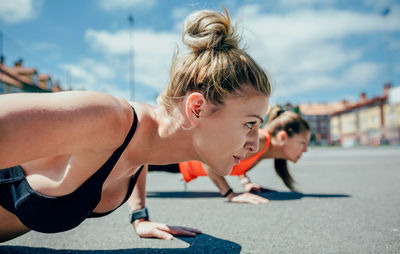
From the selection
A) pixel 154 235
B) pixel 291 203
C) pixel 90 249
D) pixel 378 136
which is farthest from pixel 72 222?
pixel 378 136

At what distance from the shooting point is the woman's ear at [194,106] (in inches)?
47.8

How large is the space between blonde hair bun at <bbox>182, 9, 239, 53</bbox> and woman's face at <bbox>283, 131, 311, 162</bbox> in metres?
2.47

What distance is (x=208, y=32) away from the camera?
1290 millimetres

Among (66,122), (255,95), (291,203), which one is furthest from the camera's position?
(291,203)

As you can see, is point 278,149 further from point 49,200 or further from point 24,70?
point 24,70

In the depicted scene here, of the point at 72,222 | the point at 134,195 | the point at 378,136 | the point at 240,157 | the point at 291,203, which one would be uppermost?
the point at 240,157

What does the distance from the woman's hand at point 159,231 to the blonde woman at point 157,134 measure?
0.49 meters

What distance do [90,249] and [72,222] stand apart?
1.10 ft

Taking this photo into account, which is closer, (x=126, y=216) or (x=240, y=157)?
(x=240, y=157)

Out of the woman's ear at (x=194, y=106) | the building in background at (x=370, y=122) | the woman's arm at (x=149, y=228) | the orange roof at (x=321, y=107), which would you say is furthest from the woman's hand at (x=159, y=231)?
the orange roof at (x=321, y=107)

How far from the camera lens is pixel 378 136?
4494 centimetres

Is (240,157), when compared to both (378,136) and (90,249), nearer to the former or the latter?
(90,249)

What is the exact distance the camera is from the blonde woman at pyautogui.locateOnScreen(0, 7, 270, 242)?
1.08 meters

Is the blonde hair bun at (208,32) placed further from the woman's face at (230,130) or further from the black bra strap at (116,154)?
the black bra strap at (116,154)
